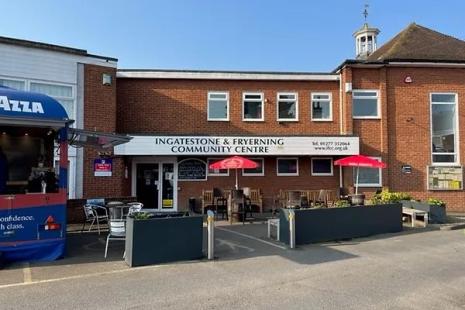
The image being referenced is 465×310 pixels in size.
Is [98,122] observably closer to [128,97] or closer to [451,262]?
[128,97]

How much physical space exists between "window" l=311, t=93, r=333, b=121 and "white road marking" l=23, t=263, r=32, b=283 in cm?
1391

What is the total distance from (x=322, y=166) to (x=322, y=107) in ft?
8.81

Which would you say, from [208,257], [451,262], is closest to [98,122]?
[208,257]

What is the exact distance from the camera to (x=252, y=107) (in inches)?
758

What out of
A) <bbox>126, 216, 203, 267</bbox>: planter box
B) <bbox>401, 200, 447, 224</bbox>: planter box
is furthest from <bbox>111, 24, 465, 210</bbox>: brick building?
<bbox>126, 216, 203, 267</bbox>: planter box

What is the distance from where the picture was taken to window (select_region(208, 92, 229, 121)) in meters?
19.0

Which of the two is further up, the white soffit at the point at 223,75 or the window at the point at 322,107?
the white soffit at the point at 223,75

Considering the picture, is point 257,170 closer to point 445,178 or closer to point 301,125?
point 301,125

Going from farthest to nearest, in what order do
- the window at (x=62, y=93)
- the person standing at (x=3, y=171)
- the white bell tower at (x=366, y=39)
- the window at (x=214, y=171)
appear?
the white bell tower at (x=366, y=39) → the window at (x=214, y=171) → the window at (x=62, y=93) → the person standing at (x=3, y=171)

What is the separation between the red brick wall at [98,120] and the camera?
51.4 feet

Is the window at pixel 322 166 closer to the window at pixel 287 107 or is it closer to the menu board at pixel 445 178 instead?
the window at pixel 287 107

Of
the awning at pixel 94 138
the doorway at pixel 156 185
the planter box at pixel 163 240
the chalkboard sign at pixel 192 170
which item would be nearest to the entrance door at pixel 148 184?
the doorway at pixel 156 185

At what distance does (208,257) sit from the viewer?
8.91 m

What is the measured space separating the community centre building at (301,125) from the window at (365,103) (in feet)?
0.14
